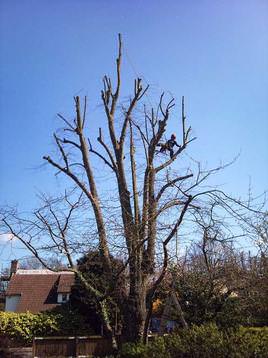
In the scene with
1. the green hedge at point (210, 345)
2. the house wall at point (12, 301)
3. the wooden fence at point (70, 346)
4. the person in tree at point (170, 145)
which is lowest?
the wooden fence at point (70, 346)

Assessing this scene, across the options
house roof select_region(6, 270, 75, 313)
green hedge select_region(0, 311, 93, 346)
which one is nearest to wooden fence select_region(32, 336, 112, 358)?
green hedge select_region(0, 311, 93, 346)

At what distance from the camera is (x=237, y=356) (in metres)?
Answer: 5.91

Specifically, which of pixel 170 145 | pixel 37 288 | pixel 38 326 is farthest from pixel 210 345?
pixel 37 288

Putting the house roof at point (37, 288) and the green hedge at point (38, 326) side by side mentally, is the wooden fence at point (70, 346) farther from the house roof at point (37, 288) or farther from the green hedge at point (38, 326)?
the house roof at point (37, 288)

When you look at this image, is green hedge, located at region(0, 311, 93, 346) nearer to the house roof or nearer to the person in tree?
the house roof

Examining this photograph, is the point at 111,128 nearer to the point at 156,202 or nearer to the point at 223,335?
the point at 156,202

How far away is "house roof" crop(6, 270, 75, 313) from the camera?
30.2 m

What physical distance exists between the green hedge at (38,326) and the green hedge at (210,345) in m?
12.6

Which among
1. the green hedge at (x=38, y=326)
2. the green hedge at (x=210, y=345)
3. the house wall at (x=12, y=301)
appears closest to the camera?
the green hedge at (x=210, y=345)

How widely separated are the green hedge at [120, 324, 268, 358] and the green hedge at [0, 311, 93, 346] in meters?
12.6

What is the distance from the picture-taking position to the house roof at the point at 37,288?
99.2 feet

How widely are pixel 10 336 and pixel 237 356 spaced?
15.1m

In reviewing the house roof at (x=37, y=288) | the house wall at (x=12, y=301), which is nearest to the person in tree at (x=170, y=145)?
the house roof at (x=37, y=288)

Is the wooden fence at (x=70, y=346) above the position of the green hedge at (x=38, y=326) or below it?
below
